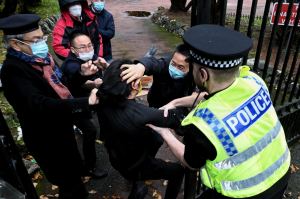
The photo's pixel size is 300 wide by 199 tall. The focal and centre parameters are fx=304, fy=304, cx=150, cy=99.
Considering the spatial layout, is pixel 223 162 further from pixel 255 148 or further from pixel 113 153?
pixel 113 153

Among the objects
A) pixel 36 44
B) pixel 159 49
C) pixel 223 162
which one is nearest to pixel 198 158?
pixel 223 162

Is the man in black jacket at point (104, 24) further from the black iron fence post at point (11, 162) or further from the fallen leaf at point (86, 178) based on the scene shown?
the black iron fence post at point (11, 162)

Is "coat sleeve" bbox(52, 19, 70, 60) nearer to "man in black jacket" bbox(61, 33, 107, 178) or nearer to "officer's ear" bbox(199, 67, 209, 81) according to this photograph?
"man in black jacket" bbox(61, 33, 107, 178)

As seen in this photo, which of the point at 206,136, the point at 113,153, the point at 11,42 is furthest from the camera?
the point at 113,153

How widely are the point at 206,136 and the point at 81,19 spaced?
10.5ft

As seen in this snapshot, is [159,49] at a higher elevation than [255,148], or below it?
below

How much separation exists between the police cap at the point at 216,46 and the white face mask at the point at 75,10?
271cm

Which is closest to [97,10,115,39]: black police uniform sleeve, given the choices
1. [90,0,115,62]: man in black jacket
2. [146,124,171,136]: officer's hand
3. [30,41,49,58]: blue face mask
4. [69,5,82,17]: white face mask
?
[90,0,115,62]: man in black jacket

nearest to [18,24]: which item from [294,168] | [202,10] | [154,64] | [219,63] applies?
[154,64]

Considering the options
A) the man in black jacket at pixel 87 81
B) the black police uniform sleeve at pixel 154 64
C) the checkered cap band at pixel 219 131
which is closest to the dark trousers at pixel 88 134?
the man in black jacket at pixel 87 81

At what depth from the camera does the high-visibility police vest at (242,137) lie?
1.89 meters

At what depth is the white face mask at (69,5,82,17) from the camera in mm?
4270

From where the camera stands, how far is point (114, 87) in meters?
2.45

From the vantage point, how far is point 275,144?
2070mm
